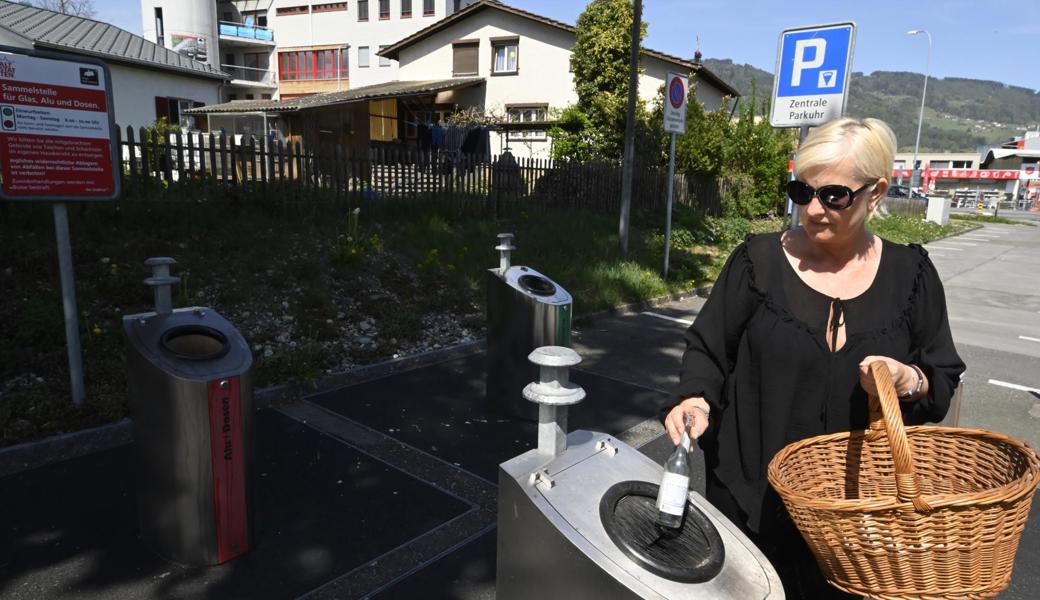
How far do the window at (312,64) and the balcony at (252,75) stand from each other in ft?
2.08

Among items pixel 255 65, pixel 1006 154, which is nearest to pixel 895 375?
pixel 255 65

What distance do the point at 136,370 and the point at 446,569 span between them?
5.37 ft

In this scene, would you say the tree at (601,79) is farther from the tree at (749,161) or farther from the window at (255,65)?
the window at (255,65)

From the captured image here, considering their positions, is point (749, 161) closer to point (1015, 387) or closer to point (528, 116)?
point (528, 116)

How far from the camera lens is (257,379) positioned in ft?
16.0

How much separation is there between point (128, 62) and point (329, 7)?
24.0 metres

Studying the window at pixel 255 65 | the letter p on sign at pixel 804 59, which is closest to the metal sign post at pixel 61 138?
the letter p on sign at pixel 804 59

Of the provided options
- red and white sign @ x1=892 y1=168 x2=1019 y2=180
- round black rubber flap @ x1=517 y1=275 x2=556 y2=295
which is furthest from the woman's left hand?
red and white sign @ x1=892 y1=168 x2=1019 y2=180

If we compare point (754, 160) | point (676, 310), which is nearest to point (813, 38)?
point (676, 310)

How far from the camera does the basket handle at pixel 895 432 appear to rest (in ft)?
4.09

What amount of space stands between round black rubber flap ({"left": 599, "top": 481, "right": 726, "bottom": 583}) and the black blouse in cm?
38

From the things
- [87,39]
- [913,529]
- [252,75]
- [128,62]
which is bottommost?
[913,529]

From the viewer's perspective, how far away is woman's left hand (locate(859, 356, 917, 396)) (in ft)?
5.16

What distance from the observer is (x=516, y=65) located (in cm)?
2558
